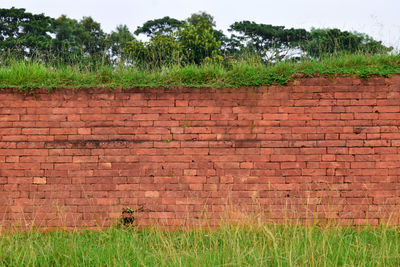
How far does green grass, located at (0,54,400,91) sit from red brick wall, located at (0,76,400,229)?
0.13 metres

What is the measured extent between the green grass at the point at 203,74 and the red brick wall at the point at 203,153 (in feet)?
0.43

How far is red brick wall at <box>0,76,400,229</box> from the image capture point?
497 cm

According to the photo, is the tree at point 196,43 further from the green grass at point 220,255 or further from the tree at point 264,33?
the green grass at point 220,255

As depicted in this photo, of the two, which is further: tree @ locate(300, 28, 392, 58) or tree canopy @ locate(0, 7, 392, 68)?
tree canopy @ locate(0, 7, 392, 68)

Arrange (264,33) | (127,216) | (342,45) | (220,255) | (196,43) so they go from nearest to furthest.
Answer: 1. (220,255)
2. (127,216)
3. (342,45)
4. (196,43)
5. (264,33)

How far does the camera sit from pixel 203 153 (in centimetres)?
504

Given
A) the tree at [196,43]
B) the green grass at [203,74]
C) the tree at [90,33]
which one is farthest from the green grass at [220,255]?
the tree at [90,33]

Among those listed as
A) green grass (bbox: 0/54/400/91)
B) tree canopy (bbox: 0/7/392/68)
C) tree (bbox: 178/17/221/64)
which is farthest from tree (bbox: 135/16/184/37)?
green grass (bbox: 0/54/400/91)

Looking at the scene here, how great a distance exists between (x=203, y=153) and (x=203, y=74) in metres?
1.19

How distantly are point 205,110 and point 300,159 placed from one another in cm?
151

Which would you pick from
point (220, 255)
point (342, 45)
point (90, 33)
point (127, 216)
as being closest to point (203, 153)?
point (127, 216)

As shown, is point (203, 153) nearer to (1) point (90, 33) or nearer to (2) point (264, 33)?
(2) point (264, 33)

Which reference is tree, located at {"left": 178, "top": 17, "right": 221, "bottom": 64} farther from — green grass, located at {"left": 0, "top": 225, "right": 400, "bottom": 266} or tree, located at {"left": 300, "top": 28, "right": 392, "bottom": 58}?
green grass, located at {"left": 0, "top": 225, "right": 400, "bottom": 266}

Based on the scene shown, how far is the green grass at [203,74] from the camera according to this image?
16.8ft
